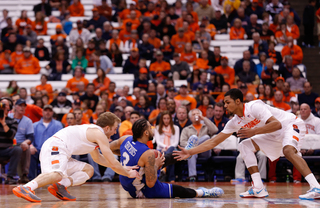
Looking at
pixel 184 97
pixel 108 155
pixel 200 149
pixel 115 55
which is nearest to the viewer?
pixel 108 155

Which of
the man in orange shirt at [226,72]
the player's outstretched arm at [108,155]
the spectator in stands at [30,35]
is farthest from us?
the spectator in stands at [30,35]

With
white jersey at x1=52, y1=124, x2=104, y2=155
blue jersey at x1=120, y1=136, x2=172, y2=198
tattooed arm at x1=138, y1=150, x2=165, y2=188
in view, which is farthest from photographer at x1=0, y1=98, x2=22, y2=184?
tattooed arm at x1=138, y1=150, x2=165, y2=188

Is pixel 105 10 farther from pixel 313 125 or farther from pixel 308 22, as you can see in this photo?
pixel 313 125

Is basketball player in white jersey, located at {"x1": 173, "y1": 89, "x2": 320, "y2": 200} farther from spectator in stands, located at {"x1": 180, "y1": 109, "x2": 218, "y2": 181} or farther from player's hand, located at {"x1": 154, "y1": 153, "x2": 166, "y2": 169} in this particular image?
spectator in stands, located at {"x1": 180, "y1": 109, "x2": 218, "y2": 181}

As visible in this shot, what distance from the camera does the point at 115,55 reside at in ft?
50.6

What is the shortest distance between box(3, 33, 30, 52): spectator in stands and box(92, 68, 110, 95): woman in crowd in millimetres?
4432

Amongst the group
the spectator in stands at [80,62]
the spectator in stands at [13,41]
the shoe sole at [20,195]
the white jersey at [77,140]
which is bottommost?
the shoe sole at [20,195]

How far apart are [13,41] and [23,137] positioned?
7950mm

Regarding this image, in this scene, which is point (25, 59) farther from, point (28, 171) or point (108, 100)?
point (28, 171)

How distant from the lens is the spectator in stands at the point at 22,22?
17.5m

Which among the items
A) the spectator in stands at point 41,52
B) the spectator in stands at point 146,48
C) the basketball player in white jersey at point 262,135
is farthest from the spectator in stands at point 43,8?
the basketball player in white jersey at point 262,135

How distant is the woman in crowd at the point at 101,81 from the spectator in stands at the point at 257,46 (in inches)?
224

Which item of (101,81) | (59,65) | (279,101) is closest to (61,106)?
(101,81)

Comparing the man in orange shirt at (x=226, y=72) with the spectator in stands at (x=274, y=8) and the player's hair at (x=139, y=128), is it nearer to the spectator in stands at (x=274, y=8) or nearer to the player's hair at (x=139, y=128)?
the spectator in stands at (x=274, y=8)
